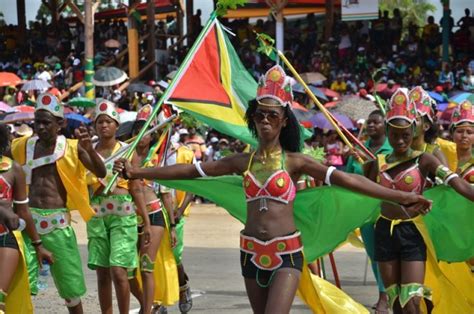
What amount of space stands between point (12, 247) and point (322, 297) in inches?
87.9

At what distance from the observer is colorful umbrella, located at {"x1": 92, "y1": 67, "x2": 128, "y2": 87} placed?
2712 cm

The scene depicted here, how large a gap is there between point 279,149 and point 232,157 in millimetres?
359

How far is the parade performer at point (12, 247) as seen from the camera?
8156 mm

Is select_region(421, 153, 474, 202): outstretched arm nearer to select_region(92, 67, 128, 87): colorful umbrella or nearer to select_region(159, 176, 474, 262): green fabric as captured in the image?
select_region(159, 176, 474, 262): green fabric

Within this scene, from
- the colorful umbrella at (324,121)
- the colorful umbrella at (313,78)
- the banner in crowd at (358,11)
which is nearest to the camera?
the colorful umbrella at (324,121)

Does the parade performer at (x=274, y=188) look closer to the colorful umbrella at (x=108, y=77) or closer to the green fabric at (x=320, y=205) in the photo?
the green fabric at (x=320, y=205)

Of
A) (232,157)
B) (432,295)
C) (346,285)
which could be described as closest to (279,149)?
(232,157)

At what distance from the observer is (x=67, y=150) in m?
9.34

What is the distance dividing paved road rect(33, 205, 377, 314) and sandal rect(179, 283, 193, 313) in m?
0.10

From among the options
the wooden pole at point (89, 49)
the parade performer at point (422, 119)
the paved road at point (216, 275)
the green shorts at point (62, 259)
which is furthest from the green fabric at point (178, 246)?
the wooden pole at point (89, 49)

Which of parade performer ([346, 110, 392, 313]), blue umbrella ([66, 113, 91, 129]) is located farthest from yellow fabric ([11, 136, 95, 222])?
blue umbrella ([66, 113, 91, 129])

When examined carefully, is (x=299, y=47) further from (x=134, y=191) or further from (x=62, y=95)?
(x=134, y=191)

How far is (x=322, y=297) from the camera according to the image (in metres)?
8.07

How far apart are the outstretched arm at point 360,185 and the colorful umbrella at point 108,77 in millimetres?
19967
